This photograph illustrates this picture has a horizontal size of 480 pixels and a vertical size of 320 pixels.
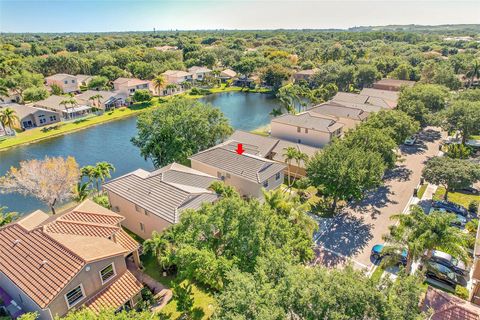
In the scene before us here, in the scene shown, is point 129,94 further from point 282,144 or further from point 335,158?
point 335,158

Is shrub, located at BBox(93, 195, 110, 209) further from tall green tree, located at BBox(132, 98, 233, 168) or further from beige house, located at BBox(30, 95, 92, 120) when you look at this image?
beige house, located at BBox(30, 95, 92, 120)

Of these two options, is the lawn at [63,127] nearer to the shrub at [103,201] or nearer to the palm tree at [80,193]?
the palm tree at [80,193]

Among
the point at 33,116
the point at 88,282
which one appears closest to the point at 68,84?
the point at 33,116

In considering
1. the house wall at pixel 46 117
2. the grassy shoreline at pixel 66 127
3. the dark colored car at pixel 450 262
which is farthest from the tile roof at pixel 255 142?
the house wall at pixel 46 117

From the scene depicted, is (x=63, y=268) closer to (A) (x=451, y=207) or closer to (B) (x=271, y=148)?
(B) (x=271, y=148)

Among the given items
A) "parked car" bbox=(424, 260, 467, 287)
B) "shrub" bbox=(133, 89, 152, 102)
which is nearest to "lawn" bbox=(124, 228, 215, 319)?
"parked car" bbox=(424, 260, 467, 287)
